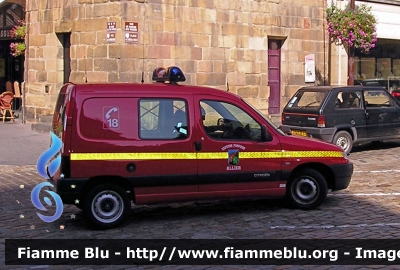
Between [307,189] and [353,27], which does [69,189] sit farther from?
[353,27]

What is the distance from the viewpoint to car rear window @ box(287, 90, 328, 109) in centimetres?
1449

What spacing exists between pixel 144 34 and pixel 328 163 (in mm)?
9604

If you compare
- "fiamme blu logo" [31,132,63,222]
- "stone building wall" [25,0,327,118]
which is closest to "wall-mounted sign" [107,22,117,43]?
"stone building wall" [25,0,327,118]

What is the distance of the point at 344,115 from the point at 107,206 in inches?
317

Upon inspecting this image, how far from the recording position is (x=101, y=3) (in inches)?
681

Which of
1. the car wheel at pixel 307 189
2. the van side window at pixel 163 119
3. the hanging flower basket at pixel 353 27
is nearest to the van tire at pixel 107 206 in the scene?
the van side window at pixel 163 119

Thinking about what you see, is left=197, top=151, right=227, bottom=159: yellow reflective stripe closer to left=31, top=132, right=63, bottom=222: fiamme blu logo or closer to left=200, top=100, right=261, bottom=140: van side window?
left=200, top=100, right=261, bottom=140: van side window

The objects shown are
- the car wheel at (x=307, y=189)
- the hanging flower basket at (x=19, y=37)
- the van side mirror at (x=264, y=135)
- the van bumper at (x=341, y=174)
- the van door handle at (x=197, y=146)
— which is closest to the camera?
the van door handle at (x=197, y=146)

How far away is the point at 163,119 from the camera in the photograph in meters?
8.12

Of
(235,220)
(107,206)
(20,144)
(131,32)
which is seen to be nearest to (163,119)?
(107,206)

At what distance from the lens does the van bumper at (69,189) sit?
7.70 metres

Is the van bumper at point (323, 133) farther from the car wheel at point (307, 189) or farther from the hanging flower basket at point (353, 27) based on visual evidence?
the hanging flower basket at point (353, 27)

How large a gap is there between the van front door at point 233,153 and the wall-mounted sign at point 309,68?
1315 centimetres

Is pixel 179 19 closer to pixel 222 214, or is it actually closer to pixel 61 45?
pixel 61 45
